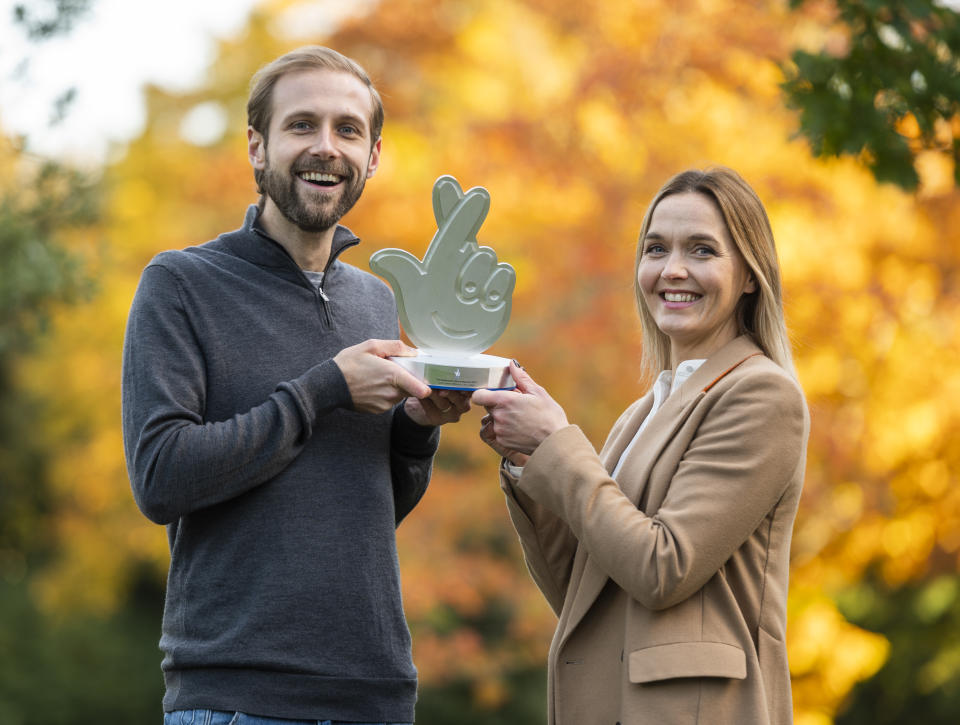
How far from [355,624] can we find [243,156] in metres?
7.56

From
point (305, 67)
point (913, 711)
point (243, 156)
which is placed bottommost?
point (913, 711)

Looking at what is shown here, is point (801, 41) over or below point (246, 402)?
over

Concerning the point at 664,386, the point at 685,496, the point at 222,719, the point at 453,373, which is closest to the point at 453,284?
the point at 453,373

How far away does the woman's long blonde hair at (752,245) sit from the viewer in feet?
8.20

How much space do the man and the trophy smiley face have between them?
6.5 inches

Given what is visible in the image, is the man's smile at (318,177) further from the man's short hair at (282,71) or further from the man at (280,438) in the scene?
the man's short hair at (282,71)

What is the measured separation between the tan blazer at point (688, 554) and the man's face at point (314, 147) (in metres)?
0.83

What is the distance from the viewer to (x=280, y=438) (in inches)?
95.1

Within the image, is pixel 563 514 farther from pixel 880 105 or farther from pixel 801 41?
pixel 801 41

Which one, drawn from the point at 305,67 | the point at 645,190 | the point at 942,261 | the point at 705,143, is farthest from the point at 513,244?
the point at 305,67

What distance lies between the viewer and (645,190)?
7.36 m

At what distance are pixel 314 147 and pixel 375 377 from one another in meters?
0.60

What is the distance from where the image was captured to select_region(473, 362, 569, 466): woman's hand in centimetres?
252

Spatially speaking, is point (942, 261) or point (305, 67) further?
point (942, 261)
